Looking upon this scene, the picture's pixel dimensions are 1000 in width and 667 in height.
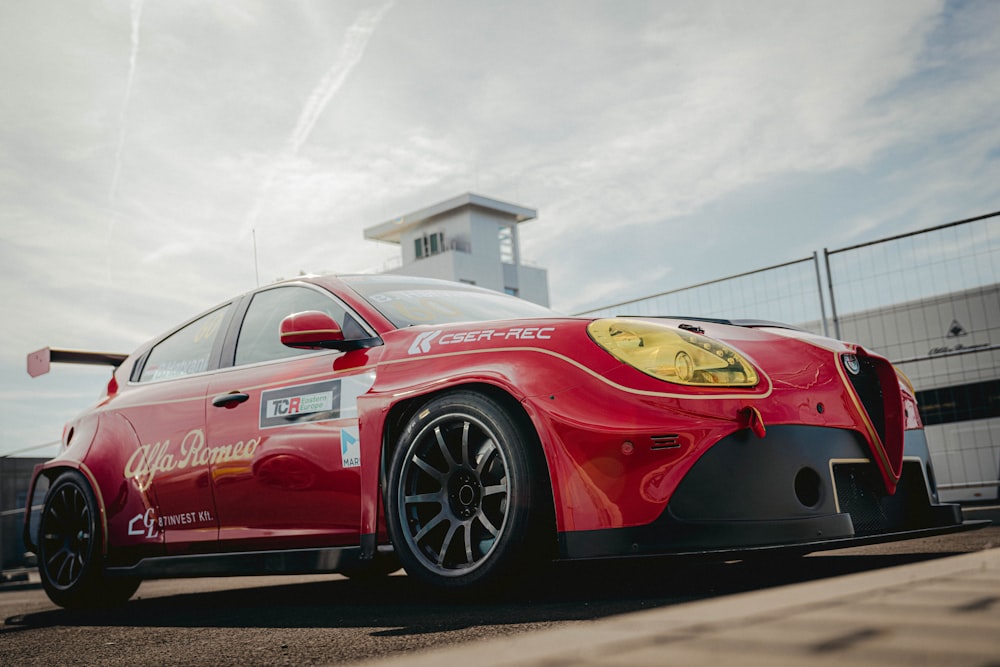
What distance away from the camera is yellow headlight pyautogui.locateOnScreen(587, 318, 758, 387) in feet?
9.85

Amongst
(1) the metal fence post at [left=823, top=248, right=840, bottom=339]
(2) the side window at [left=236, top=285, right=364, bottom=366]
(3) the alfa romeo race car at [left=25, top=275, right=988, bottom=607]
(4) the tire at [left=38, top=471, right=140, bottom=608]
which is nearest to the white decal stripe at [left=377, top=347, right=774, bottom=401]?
(3) the alfa romeo race car at [left=25, top=275, right=988, bottom=607]

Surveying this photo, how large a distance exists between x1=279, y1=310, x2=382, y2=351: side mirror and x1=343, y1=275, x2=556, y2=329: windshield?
0.82 ft

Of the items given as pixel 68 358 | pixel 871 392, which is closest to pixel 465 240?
pixel 68 358

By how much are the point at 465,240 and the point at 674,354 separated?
45.0m

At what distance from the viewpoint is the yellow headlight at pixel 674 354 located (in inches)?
118

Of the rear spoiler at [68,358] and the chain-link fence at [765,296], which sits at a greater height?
the chain-link fence at [765,296]

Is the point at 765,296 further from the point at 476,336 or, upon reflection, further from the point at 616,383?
the point at 616,383

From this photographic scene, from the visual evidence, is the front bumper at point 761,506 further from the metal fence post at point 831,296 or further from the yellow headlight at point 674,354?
the metal fence post at point 831,296

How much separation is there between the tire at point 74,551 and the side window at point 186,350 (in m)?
0.70

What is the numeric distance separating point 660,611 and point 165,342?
477cm

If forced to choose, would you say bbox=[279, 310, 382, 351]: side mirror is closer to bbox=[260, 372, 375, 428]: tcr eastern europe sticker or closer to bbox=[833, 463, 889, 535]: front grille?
bbox=[260, 372, 375, 428]: tcr eastern europe sticker

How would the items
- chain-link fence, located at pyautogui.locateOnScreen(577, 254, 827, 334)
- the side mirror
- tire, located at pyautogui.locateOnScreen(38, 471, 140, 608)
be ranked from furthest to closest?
chain-link fence, located at pyautogui.locateOnScreen(577, 254, 827, 334) < tire, located at pyautogui.locateOnScreen(38, 471, 140, 608) < the side mirror

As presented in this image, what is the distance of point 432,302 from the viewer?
413 centimetres

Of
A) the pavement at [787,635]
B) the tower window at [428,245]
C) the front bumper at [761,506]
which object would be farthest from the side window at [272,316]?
the tower window at [428,245]
